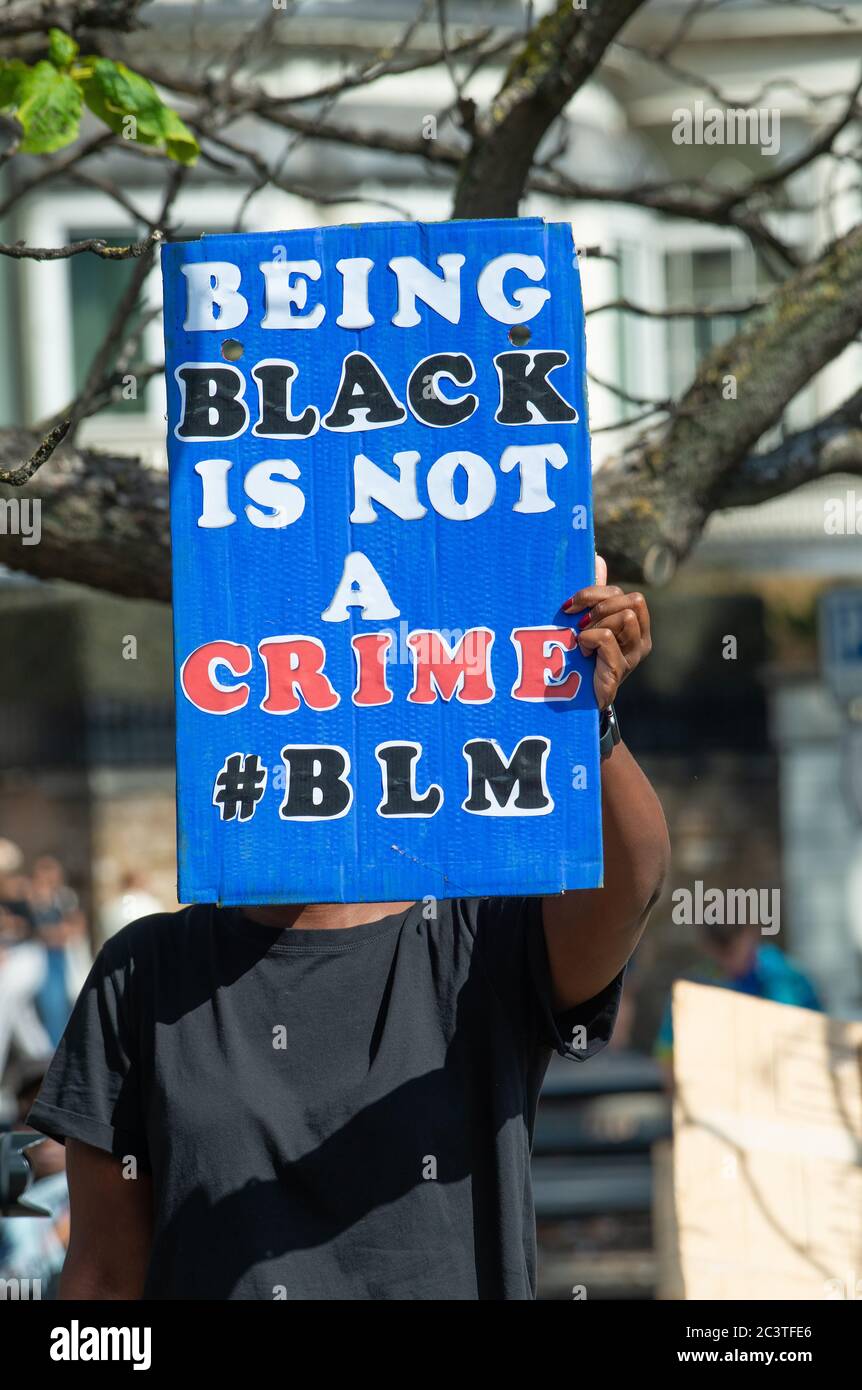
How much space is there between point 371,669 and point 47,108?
5.60ft

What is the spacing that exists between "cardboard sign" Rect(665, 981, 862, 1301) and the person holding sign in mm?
1469

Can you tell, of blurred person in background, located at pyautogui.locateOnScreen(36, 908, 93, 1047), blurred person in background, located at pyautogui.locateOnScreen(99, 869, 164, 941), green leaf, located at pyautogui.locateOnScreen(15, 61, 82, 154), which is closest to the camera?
green leaf, located at pyautogui.locateOnScreen(15, 61, 82, 154)

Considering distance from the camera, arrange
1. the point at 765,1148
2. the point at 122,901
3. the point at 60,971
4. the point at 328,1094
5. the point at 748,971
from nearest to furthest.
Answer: the point at 328,1094 → the point at 765,1148 → the point at 748,971 → the point at 60,971 → the point at 122,901

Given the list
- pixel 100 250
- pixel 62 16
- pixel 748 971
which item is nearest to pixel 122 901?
pixel 748 971

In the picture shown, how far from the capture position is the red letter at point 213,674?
2.21 m

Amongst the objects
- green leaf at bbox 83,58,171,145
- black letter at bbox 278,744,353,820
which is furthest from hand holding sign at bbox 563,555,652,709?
green leaf at bbox 83,58,171,145

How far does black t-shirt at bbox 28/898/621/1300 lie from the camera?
204 centimetres

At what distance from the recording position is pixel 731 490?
160 inches

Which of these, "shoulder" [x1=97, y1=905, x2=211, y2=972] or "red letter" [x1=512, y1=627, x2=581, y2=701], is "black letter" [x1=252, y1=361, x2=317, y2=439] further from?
"shoulder" [x1=97, y1=905, x2=211, y2=972]

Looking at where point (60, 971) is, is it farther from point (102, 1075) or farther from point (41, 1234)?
point (102, 1075)

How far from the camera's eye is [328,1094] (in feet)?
6.79

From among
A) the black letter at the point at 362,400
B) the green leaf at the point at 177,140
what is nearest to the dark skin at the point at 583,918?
the black letter at the point at 362,400

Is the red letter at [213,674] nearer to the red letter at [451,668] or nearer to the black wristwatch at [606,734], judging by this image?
the red letter at [451,668]
